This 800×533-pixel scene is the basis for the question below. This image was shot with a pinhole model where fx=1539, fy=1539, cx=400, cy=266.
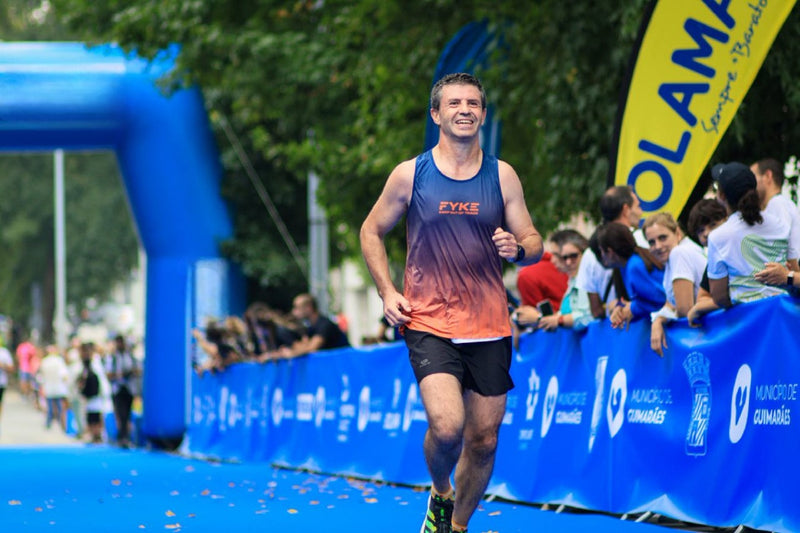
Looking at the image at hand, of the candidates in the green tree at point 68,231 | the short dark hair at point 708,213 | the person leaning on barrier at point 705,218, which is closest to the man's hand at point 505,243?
the person leaning on barrier at point 705,218

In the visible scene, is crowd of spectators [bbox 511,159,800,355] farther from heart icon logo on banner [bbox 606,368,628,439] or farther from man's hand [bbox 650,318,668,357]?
heart icon logo on banner [bbox 606,368,628,439]

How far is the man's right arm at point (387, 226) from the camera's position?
6.60 metres

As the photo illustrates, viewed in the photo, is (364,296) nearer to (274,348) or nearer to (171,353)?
(171,353)

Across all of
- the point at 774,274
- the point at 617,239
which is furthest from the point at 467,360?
the point at 617,239

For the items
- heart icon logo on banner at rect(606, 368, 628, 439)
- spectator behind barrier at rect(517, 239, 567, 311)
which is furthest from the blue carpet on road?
spectator behind barrier at rect(517, 239, 567, 311)

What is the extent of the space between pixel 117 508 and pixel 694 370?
14.3ft

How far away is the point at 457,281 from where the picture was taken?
657 centimetres

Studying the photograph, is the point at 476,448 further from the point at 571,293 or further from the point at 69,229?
the point at 69,229

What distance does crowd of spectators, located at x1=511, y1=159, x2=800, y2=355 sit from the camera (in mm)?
7770

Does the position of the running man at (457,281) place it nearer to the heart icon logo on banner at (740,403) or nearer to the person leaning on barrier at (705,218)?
the heart icon logo on banner at (740,403)

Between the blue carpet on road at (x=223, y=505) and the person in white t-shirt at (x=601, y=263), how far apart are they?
4.60 feet

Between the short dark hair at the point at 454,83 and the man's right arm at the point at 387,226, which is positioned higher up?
the short dark hair at the point at 454,83

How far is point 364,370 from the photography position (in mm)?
14094

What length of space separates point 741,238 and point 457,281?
1921 millimetres
